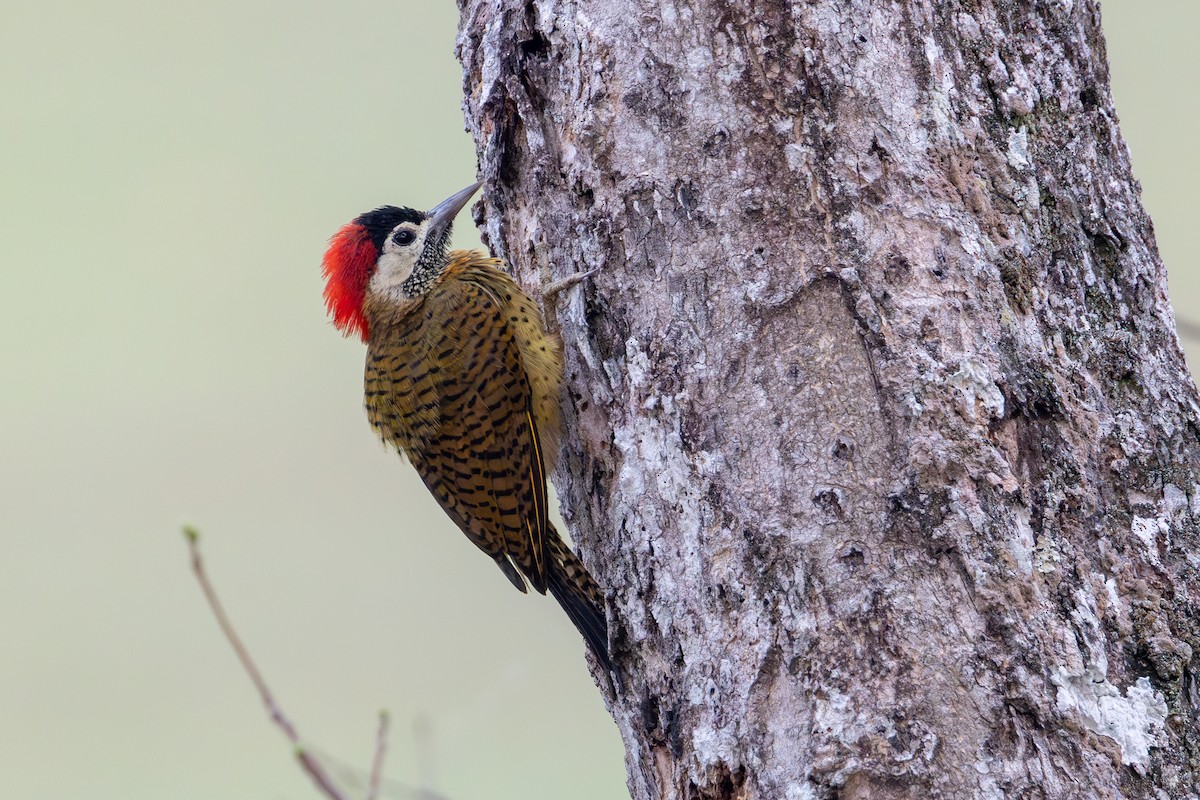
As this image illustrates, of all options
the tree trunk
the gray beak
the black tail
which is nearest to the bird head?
the gray beak

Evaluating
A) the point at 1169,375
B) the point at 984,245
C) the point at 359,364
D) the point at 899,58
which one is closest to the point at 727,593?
the point at 984,245

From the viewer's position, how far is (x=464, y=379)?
3164mm

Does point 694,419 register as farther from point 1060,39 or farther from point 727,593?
point 1060,39

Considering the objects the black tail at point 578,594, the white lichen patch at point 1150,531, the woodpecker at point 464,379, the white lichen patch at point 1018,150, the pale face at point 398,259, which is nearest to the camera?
the white lichen patch at point 1150,531

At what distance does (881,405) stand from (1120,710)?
618mm

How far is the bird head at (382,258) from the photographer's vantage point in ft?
11.5

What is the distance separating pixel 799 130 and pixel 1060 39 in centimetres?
56

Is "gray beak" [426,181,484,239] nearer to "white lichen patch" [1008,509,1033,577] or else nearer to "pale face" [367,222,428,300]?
"pale face" [367,222,428,300]

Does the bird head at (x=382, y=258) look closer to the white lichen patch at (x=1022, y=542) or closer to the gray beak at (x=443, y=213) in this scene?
the gray beak at (x=443, y=213)

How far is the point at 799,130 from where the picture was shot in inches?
82.6

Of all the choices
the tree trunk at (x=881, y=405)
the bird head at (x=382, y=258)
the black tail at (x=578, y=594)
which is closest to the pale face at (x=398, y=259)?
the bird head at (x=382, y=258)

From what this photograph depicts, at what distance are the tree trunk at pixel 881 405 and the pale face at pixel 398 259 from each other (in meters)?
1.26

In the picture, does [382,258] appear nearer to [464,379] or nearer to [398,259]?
[398,259]

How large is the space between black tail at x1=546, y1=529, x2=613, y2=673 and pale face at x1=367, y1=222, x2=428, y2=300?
103 cm
